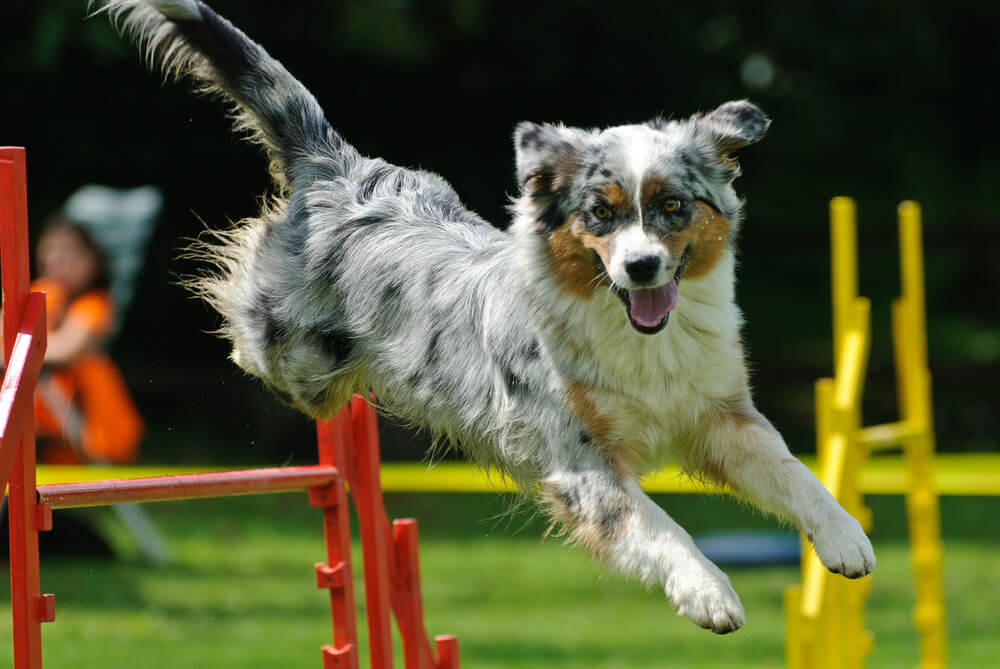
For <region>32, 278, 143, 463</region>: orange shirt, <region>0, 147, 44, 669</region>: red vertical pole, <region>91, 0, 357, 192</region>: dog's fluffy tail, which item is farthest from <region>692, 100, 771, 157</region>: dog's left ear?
<region>32, 278, 143, 463</region>: orange shirt

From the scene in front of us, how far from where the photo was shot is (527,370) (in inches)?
147

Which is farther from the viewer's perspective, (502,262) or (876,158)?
(876,158)

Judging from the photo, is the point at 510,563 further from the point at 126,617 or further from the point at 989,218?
the point at 989,218

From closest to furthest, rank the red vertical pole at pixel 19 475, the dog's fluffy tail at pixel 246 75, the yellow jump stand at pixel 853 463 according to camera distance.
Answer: the red vertical pole at pixel 19 475 < the dog's fluffy tail at pixel 246 75 < the yellow jump stand at pixel 853 463

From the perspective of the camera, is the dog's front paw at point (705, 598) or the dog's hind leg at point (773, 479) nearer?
the dog's front paw at point (705, 598)

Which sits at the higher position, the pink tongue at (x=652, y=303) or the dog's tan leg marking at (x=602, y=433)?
the pink tongue at (x=652, y=303)

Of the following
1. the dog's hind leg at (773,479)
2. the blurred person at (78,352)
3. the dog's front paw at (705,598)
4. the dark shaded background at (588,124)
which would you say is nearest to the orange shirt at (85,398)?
the blurred person at (78,352)

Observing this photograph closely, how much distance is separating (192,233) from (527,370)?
9319 mm

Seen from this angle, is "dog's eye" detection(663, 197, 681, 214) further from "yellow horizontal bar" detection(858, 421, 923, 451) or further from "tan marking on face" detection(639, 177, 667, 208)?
"yellow horizontal bar" detection(858, 421, 923, 451)

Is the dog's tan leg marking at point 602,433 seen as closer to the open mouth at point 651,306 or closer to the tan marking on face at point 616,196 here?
the open mouth at point 651,306

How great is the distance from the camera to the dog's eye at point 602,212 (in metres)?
3.38

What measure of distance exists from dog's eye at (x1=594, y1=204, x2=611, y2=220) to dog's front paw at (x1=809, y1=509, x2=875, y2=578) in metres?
0.91

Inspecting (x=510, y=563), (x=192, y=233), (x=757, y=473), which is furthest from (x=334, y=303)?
(x=192, y=233)

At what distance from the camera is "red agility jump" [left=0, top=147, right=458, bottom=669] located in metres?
3.09
